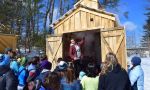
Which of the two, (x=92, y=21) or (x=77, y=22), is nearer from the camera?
(x=92, y=21)

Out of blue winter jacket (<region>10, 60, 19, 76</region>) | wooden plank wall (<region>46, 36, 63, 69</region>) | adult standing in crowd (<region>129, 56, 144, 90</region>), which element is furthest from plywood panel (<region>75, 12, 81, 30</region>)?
adult standing in crowd (<region>129, 56, 144, 90</region>)

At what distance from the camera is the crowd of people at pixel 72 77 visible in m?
6.52

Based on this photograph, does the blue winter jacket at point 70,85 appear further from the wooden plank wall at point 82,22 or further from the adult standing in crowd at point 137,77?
the wooden plank wall at point 82,22

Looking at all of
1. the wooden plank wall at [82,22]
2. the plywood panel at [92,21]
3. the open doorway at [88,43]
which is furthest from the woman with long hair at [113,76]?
the open doorway at [88,43]

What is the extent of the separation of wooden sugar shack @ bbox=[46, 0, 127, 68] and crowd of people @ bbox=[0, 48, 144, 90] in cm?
502

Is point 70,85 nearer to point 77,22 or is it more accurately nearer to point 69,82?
point 69,82

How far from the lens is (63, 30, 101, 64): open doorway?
54.7 ft

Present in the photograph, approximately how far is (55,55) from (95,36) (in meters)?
2.34

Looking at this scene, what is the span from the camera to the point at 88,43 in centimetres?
1728

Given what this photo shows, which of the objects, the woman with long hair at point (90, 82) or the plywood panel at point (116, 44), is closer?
the woman with long hair at point (90, 82)

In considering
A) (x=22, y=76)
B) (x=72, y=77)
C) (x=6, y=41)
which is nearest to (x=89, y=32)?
(x=6, y=41)

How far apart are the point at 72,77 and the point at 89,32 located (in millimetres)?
9914

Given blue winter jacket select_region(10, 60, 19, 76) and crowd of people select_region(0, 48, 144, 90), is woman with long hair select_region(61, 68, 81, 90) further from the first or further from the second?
blue winter jacket select_region(10, 60, 19, 76)

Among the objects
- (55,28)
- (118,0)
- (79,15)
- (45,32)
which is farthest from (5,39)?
(118,0)
